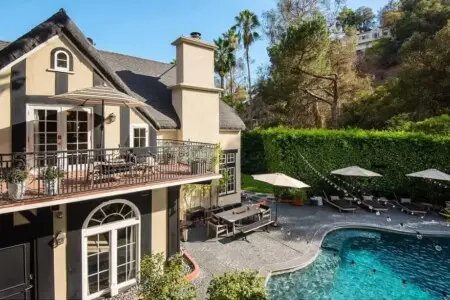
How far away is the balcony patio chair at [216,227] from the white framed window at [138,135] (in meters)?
6.37

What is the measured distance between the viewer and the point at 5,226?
856cm

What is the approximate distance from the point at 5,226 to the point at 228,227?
433 inches

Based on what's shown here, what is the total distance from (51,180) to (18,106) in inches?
149

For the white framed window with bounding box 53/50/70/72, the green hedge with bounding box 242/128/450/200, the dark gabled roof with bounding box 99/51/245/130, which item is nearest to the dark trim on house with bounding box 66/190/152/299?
the white framed window with bounding box 53/50/70/72

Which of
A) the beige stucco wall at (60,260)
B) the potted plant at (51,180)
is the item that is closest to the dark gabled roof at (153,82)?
the beige stucco wall at (60,260)

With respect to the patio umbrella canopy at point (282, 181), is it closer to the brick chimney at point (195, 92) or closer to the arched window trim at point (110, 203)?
the brick chimney at point (195, 92)

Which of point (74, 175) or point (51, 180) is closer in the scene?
point (51, 180)

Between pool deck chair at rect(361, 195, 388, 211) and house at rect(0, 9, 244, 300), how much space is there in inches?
629

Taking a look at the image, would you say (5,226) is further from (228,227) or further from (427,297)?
(427,297)

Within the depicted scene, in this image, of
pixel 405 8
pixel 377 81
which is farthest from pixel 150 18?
pixel 405 8

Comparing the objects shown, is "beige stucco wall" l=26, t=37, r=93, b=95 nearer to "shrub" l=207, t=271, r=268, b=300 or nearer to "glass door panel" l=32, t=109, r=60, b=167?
"glass door panel" l=32, t=109, r=60, b=167

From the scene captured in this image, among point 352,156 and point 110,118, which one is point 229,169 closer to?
point 110,118

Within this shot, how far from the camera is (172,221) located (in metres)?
12.9

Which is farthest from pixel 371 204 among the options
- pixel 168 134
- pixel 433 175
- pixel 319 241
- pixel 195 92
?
pixel 168 134
